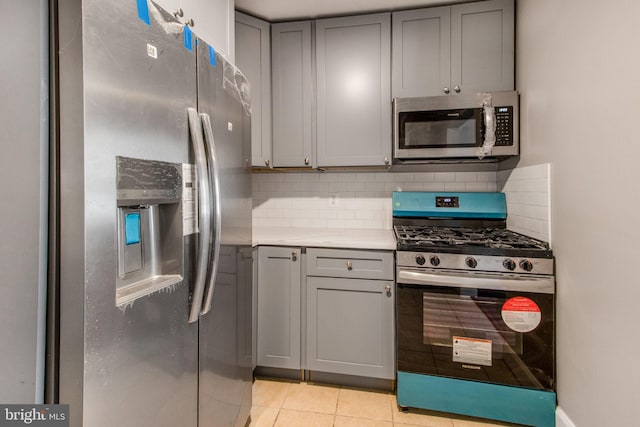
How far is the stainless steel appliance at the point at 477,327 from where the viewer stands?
1525 mm

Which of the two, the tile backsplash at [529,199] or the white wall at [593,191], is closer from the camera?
the white wall at [593,191]

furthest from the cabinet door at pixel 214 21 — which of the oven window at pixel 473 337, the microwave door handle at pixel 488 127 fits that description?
the oven window at pixel 473 337

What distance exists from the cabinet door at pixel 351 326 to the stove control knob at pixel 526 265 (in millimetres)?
671

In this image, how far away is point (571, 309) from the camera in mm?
1403

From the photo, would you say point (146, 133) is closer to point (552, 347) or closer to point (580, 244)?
point (580, 244)

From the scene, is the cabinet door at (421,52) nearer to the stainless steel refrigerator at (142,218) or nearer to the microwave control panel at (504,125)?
the microwave control panel at (504,125)

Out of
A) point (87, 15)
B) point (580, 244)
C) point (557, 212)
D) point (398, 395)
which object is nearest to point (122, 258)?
point (87, 15)

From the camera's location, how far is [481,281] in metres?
1.58

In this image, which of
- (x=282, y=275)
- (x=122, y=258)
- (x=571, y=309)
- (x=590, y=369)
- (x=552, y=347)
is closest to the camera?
(x=122, y=258)

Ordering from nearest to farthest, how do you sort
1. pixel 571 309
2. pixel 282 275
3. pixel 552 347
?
pixel 571 309
pixel 552 347
pixel 282 275

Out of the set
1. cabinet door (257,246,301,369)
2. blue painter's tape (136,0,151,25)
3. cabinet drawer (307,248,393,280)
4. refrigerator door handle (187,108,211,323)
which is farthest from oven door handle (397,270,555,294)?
blue painter's tape (136,0,151,25)

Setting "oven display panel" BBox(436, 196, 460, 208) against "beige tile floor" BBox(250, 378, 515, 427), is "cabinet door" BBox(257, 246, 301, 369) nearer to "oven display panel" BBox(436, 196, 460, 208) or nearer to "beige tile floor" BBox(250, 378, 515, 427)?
"beige tile floor" BBox(250, 378, 515, 427)

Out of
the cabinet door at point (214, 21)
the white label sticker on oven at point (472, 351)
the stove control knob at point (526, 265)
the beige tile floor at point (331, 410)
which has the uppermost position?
the cabinet door at point (214, 21)

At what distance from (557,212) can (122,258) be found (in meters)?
1.86
